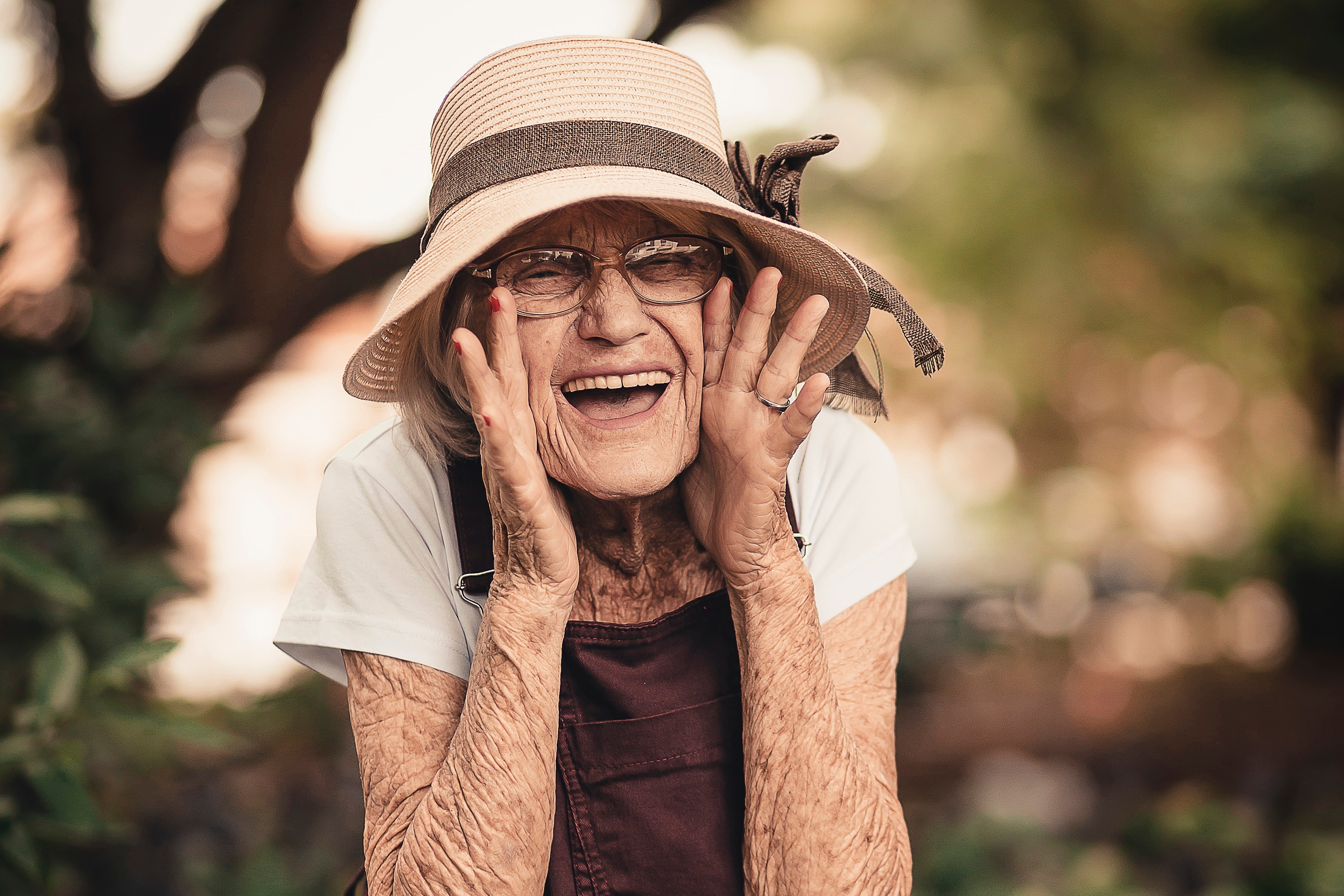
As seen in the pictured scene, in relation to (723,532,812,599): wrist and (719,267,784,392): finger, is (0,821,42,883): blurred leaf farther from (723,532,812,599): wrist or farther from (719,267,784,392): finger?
(719,267,784,392): finger

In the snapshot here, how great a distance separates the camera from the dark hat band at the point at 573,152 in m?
1.49

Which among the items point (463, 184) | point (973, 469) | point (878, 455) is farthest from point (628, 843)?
point (973, 469)

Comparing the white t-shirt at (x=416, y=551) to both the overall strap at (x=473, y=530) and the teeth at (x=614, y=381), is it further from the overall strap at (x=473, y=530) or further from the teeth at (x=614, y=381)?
the teeth at (x=614, y=381)

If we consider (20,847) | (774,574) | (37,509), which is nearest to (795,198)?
(774,574)

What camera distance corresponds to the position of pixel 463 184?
1555 millimetres

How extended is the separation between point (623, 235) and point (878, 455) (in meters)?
0.75

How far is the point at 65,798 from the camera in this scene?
2.37 meters

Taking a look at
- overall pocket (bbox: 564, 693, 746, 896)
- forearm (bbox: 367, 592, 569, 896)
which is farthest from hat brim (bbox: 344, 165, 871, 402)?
overall pocket (bbox: 564, 693, 746, 896)

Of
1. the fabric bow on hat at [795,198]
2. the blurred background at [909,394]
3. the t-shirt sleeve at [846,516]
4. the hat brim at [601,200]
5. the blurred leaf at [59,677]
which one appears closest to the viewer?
the hat brim at [601,200]

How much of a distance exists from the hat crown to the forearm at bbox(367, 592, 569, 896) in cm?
78

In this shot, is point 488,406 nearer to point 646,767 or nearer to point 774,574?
point 774,574

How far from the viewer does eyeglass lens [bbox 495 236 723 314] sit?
5.08 ft

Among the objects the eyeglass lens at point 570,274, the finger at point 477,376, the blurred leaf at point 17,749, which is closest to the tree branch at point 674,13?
the eyeglass lens at point 570,274

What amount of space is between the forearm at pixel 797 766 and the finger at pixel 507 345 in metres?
0.51
